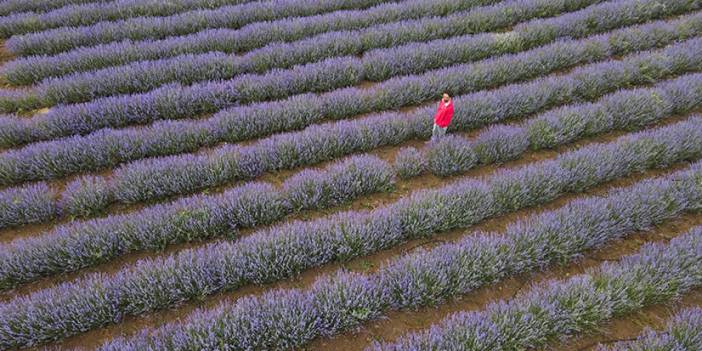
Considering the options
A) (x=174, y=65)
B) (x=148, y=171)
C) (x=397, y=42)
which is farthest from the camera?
(x=397, y=42)

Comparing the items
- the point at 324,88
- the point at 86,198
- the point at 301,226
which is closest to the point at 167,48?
the point at 324,88

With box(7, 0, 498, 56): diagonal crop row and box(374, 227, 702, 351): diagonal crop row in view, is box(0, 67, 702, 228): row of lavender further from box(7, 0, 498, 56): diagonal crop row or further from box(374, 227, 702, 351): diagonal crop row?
box(7, 0, 498, 56): diagonal crop row

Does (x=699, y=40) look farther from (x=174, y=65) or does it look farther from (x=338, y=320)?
(x=174, y=65)

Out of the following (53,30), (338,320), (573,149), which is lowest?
(338,320)

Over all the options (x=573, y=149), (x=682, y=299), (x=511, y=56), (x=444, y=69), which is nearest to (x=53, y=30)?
(x=444, y=69)

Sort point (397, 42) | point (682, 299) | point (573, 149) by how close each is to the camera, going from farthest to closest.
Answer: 1. point (397, 42)
2. point (573, 149)
3. point (682, 299)

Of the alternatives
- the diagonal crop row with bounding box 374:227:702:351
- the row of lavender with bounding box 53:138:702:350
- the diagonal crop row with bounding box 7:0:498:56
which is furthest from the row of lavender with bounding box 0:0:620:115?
the diagonal crop row with bounding box 374:227:702:351

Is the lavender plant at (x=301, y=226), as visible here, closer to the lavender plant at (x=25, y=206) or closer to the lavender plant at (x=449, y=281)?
the lavender plant at (x=449, y=281)
